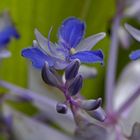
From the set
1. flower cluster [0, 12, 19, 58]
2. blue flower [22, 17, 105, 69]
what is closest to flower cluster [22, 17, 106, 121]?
blue flower [22, 17, 105, 69]

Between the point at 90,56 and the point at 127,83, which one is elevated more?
the point at 90,56

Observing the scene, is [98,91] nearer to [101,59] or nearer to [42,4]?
[42,4]

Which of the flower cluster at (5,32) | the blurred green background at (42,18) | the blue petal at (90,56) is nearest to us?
the blue petal at (90,56)

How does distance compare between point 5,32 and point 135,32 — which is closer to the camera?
point 135,32

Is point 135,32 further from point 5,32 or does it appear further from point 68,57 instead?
point 5,32

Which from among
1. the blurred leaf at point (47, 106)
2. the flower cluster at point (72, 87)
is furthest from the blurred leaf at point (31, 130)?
the flower cluster at point (72, 87)

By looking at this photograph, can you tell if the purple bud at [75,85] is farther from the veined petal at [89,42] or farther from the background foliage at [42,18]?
the background foliage at [42,18]

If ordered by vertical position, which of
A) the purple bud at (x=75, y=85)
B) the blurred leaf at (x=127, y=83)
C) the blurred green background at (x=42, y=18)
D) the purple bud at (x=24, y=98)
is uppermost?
the purple bud at (x=75, y=85)

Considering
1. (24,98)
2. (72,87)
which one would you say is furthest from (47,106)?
(72,87)
